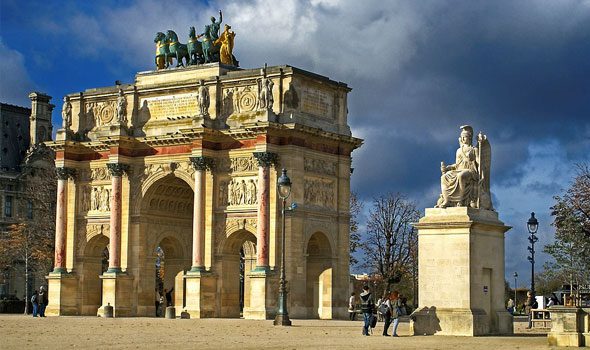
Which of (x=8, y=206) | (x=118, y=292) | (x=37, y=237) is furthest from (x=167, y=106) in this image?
(x=8, y=206)

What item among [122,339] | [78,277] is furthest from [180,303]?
[122,339]

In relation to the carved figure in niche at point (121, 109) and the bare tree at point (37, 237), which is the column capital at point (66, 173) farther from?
the bare tree at point (37, 237)

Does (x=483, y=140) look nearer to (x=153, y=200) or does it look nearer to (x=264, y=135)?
(x=264, y=135)

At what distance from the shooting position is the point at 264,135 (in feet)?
201

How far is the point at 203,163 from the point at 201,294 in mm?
6733

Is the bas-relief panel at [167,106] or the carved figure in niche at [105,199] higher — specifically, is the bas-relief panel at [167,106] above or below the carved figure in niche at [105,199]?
above

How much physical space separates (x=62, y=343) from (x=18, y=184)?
85414 mm

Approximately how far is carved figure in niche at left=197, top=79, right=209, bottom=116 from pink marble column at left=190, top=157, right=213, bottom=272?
8.50 ft

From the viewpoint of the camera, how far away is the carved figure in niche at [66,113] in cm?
7093

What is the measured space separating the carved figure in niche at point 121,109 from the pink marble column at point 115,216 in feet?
8.44

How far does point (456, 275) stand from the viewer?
36.1 meters

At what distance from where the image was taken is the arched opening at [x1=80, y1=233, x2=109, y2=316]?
6961 cm

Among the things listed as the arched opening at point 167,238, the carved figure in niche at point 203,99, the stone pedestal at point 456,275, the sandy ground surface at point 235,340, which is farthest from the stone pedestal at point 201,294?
the stone pedestal at point 456,275

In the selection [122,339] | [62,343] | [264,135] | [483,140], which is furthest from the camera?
[264,135]
